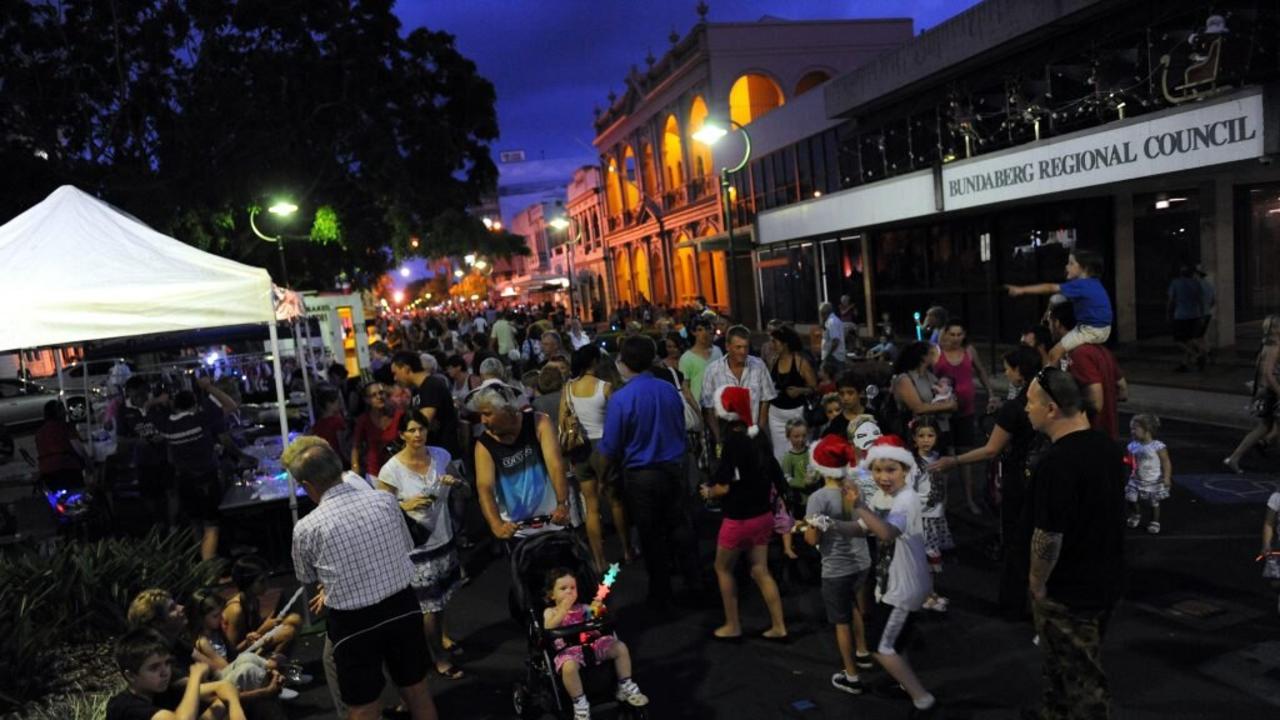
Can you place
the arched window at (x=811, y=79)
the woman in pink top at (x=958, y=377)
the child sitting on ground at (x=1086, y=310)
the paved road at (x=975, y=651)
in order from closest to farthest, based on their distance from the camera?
the paved road at (x=975, y=651) < the child sitting on ground at (x=1086, y=310) < the woman in pink top at (x=958, y=377) < the arched window at (x=811, y=79)

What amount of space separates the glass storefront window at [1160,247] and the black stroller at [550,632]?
14788 mm

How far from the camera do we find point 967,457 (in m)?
5.26

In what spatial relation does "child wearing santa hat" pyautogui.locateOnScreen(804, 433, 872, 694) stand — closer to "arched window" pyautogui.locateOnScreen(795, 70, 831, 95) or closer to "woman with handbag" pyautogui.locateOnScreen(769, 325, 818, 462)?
"woman with handbag" pyautogui.locateOnScreen(769, 325, 818, 462)

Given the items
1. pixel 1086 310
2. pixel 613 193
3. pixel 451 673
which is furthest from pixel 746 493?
pixel 613 193

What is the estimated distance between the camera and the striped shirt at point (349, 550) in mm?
3857

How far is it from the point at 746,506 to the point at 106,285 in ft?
16.2

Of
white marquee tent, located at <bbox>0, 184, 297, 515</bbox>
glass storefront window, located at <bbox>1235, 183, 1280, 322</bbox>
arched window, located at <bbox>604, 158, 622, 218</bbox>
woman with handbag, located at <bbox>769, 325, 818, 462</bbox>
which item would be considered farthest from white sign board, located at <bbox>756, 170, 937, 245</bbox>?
arched window, located at <bbox>604, 158, 622, 218</bbox>

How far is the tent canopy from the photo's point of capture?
5695 mm

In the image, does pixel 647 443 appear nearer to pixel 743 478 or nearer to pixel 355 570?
pixel 743 478

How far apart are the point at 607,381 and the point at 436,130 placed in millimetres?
15777

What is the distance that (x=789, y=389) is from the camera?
722cm

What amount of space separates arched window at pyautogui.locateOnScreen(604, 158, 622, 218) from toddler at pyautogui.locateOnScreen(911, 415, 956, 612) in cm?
4205

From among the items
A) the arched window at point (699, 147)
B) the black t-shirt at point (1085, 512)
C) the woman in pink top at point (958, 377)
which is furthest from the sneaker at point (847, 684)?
the arched window at point (699, 147)

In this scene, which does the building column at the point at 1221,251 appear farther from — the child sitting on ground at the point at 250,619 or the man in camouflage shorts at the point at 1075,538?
the child sitting on ground at the point at 250,619
